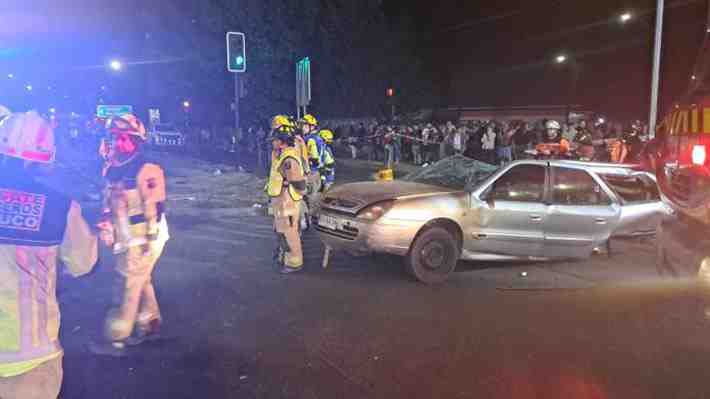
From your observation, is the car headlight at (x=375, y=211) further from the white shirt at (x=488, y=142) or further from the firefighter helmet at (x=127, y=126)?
the white shirt at (x=488, y=142)

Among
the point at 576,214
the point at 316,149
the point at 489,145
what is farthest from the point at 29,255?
the point at 489,145

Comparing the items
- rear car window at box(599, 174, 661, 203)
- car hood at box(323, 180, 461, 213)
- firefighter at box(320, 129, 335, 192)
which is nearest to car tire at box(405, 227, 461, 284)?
car hood at box(323, 180, 461, 213)

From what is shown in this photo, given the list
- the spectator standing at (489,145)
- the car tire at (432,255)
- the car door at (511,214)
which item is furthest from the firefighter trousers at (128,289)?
the spectator standing at (489,145)

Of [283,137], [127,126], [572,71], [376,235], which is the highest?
[572,71]

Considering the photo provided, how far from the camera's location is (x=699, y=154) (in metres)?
4.73

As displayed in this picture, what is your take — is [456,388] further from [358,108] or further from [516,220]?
[358,108]

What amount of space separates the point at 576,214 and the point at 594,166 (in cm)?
71

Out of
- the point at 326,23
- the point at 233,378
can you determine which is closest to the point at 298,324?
the point at 233,378

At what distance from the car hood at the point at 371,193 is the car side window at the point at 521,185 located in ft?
1.87

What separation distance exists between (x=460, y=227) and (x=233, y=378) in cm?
345

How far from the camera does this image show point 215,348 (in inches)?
187

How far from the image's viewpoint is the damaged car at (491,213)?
6.56 meters

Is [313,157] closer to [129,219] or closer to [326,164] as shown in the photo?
[326,164]

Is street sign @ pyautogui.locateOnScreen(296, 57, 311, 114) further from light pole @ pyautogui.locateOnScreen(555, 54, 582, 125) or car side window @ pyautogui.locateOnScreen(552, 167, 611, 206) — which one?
light pole @ pyautogui.locateOnScreen(555, 54, 582, 125)
